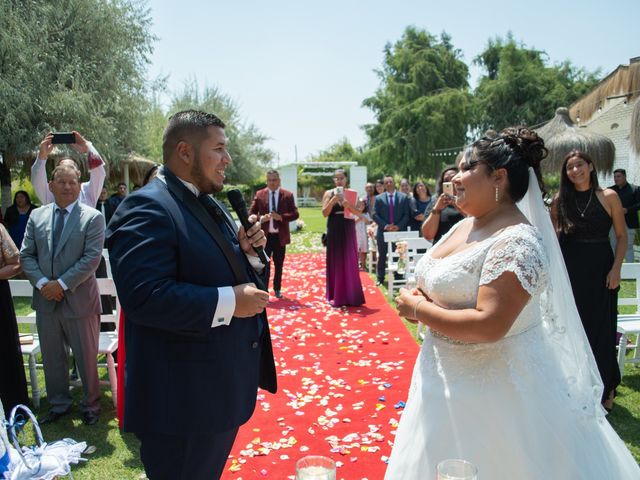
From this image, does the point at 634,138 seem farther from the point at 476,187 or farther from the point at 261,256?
the point at 261,256

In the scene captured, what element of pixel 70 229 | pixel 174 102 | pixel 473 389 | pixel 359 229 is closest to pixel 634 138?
pixel 359 229

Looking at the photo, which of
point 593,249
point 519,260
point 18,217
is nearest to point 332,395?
point 593,249

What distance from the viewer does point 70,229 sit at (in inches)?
182

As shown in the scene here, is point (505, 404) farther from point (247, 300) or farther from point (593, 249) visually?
point (593, 249)

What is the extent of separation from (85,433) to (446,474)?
4.00 m

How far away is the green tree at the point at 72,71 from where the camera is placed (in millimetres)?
12242

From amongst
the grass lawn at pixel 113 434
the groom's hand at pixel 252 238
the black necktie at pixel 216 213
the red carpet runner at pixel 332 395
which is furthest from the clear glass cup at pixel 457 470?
the grass lawn at pixel 113 434

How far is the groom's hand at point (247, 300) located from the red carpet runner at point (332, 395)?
2.11 m

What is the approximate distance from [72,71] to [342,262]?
965 centimetres

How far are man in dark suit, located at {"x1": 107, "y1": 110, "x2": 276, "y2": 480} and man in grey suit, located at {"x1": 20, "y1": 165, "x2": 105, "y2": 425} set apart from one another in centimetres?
263

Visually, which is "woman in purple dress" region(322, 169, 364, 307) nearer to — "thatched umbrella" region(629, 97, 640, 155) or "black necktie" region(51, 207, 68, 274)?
"thatched umbrella" region(629, 97, 640, 155)

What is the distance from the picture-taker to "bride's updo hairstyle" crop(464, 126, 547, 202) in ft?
8.54

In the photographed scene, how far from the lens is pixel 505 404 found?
2.52 m

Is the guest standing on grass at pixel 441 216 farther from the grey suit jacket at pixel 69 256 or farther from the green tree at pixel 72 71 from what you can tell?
the green tree at pixel 72 71
